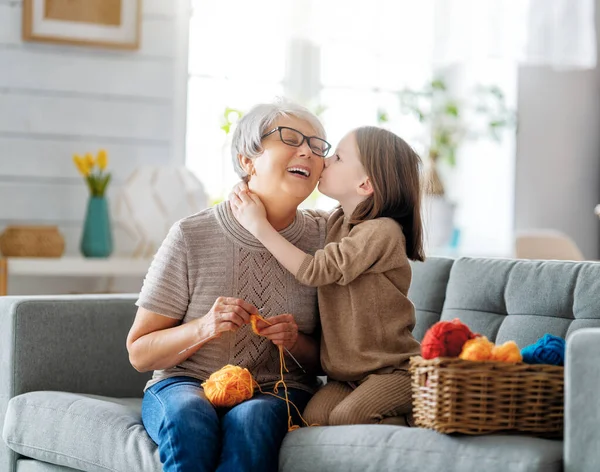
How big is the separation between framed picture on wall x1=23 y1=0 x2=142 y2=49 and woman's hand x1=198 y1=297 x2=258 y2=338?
2093mm

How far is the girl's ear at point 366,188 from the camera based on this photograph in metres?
1.96

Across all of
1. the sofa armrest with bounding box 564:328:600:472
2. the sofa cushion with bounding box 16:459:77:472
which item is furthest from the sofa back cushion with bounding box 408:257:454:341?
the sofa cushion with bounding box 16:459:77:472

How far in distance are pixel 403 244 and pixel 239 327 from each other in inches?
15.2

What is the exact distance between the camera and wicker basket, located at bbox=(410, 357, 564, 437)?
1.56m

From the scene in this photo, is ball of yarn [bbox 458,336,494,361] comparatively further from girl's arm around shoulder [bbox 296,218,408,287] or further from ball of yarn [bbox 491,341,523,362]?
girl's arm around shoulder [bbox 296,218,408,287]

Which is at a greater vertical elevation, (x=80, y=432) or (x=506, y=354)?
(x=506, y=354)

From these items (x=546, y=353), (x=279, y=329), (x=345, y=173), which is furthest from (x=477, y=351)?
(x=345, y=173)

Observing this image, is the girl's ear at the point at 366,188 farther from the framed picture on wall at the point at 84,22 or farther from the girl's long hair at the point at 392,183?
the framed picture on wall at the point at 84,22

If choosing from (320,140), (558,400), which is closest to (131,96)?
(320,140)

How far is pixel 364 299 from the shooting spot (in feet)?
6.26

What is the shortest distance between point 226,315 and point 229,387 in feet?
0.46

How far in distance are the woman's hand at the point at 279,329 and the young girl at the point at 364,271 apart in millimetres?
89

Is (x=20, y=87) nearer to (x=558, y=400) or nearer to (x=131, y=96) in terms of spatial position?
(x=131, y=96)

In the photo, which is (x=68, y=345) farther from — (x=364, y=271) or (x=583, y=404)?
(x=583, y=404)
